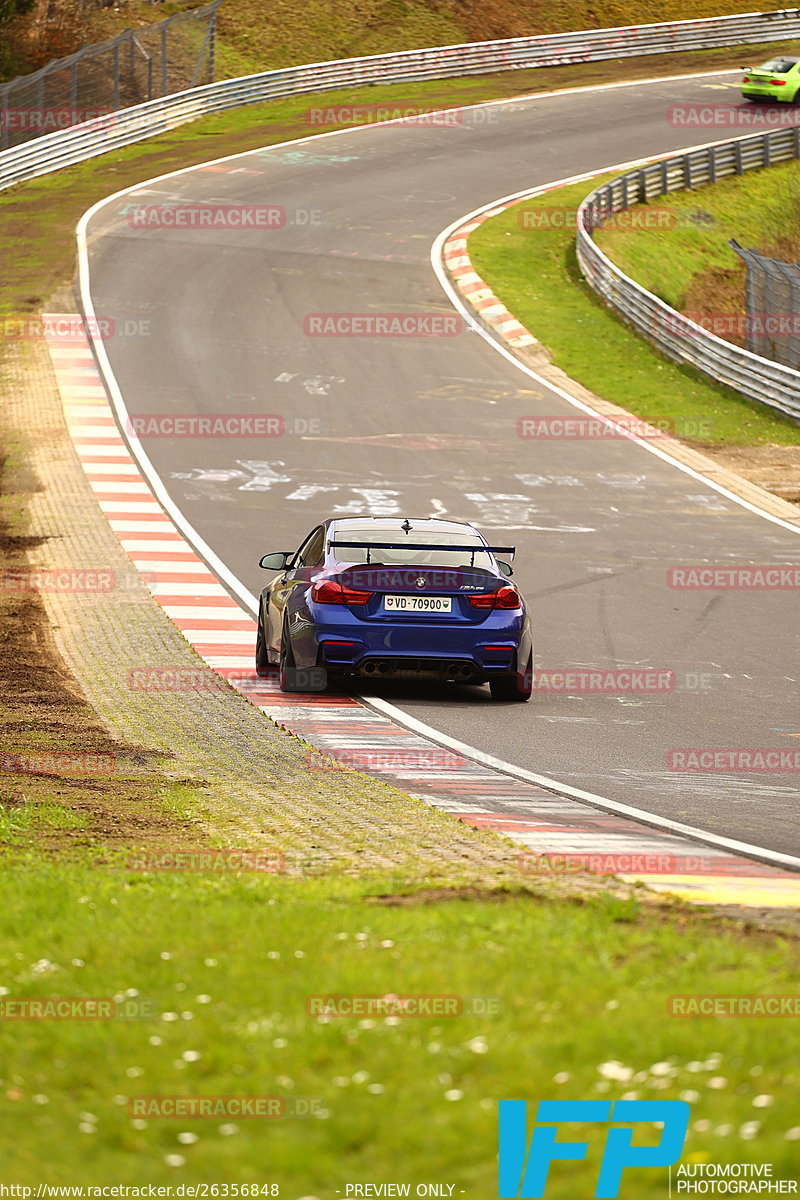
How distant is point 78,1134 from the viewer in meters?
4.16

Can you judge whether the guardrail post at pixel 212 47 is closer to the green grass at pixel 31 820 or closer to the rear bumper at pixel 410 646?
the rear bumper at pixel 410 646

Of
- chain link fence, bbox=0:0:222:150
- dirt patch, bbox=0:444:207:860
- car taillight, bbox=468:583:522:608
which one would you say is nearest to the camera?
dirt patch, bbox=0:444:207:860

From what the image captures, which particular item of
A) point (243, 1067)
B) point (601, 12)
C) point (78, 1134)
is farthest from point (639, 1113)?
point (601, 12)

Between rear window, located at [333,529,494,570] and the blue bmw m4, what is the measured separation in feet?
0.04

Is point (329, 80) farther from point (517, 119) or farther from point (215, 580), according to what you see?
point (215, 580)

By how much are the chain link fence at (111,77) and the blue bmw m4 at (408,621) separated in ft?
119

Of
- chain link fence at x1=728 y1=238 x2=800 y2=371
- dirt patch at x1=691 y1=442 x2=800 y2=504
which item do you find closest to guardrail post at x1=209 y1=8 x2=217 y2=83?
chain link fence at x1=728 y1=238 x2=800 y2=371

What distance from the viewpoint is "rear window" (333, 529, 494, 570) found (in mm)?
13344

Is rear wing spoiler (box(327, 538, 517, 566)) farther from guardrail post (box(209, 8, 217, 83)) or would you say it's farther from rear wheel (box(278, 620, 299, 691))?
guardrail post (box(209, 8, 217, 83))

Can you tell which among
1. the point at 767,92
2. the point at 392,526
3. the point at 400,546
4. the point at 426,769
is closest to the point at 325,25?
the point at 767,92

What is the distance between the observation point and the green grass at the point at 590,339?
99.1 ft

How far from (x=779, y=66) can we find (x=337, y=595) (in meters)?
49.1

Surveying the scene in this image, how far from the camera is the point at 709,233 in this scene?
43.5 meters

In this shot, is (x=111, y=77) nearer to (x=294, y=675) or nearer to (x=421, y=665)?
(x=294, y=675)
